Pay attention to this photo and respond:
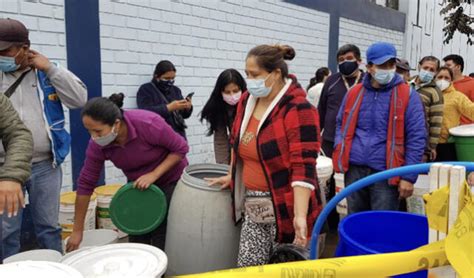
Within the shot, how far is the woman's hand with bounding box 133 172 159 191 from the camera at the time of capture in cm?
267

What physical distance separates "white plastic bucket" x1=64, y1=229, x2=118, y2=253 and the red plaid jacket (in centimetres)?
137

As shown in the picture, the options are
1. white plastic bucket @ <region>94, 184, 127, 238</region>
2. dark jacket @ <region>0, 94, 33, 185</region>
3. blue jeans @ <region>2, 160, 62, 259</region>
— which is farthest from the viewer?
white plastic bucket @ <region>94, 184, 127, 238</region>

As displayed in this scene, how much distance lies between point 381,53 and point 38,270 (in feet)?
8.42

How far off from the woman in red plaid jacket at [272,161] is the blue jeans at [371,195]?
712 millimetres

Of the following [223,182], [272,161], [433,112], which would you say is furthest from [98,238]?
[433,112]

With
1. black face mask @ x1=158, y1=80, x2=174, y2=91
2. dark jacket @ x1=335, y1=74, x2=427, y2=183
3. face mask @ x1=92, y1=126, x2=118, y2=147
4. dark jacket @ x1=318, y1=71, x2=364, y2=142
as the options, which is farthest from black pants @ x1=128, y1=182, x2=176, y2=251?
dark jacket @ x1=318, y1=71, x2=364, y2=142

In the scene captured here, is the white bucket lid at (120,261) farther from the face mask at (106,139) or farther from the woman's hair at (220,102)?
the woman's hair at (220,102)

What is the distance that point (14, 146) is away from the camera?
1.92 meters

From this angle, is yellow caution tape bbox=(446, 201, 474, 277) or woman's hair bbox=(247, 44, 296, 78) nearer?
yellow caution tape bbox=(446, 201, 474, 277)

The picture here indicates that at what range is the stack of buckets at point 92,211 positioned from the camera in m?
3.61

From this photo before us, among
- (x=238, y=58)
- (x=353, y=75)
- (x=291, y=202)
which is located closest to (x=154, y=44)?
(x=238, y=58)

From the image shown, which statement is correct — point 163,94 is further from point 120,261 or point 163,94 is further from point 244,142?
point 120,261

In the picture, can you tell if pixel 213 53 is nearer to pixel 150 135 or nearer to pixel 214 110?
pixel 214 110

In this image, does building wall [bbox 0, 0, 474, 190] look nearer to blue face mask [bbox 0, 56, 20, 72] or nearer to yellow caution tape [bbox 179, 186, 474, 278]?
blue face mask [bbox 0, 56, 20, 72]
